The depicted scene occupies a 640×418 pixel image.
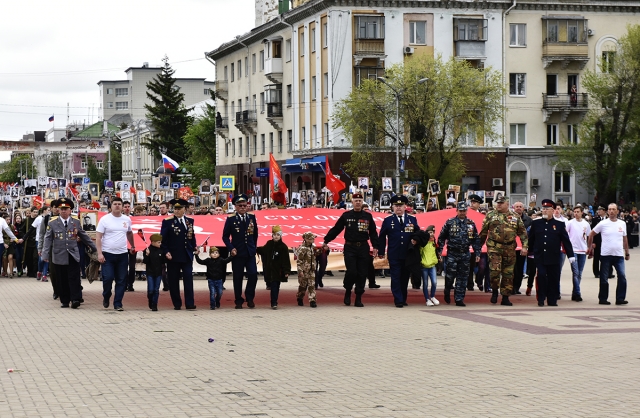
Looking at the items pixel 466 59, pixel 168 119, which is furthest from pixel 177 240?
pixel 168 119

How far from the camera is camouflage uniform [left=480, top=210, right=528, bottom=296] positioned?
19.4 meters

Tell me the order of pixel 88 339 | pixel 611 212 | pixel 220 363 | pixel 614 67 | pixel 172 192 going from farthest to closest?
pixel 614 67
pixel 172 192
pixel 611 212
pixel 88 339
pixel 220 363

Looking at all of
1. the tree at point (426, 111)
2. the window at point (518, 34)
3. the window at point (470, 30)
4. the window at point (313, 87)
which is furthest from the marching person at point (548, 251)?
the window at point (518, 34)

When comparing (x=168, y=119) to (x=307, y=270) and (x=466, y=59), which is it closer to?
(x=466, y=59)

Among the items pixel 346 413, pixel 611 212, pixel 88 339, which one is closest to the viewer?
pixel 346 413

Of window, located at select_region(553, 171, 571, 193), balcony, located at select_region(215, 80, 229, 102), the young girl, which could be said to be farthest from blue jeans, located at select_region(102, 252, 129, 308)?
balcony, located at select_region(215, 80, 229, 102)

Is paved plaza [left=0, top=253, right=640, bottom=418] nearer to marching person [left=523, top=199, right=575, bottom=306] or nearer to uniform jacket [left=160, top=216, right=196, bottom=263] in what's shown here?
marching person [left=523, top=199, right=575, bottom=306]

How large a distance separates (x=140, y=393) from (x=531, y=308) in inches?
419

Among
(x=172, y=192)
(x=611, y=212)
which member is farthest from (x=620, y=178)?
(x=611, y=212)

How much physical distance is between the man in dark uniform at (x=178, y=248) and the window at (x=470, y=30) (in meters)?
49.3

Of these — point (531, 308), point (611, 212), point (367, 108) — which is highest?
point (367, 108)

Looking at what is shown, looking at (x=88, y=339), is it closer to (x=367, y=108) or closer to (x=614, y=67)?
(x=367, y=108)

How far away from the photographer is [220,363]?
12273mm

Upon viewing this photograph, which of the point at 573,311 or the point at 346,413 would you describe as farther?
the point at 573,311
